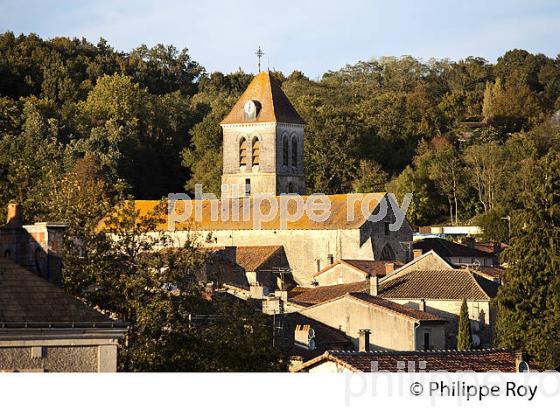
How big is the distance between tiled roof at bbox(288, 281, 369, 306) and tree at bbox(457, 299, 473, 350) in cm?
384

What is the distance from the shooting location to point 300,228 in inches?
2483

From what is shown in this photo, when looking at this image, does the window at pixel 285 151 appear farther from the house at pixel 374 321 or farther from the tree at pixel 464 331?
the house at pixel 374 321

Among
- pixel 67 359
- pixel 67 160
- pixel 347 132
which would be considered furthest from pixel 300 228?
pixel 67 359

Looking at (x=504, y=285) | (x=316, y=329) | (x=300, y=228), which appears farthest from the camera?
(x=300, y=228)

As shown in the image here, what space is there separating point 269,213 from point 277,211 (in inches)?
13.4

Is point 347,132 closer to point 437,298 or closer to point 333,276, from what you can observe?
point 333,276

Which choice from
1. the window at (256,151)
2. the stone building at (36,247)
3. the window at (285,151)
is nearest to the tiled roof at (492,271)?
the window at (285,151)

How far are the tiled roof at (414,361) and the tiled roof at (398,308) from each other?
29.6 feet

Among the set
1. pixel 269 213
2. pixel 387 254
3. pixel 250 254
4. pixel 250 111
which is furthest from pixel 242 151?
pixel 387 254

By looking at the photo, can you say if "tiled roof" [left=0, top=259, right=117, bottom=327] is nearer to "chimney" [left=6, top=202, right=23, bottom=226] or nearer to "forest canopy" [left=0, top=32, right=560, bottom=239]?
"chimney" [left=6, top=202, right=23, bottom=226]

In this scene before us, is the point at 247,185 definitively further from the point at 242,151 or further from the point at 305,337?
the point at 305,337

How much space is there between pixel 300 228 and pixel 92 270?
35477mm

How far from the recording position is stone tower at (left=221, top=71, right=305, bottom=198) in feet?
234

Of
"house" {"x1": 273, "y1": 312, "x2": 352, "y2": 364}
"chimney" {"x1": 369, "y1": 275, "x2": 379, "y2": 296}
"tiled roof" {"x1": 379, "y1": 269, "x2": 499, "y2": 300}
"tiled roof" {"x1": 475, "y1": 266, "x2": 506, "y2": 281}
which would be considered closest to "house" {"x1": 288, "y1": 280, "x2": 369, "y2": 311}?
"chimney" {"x1": 369, "y1": 275, "x2": 379, "y2": 296}
